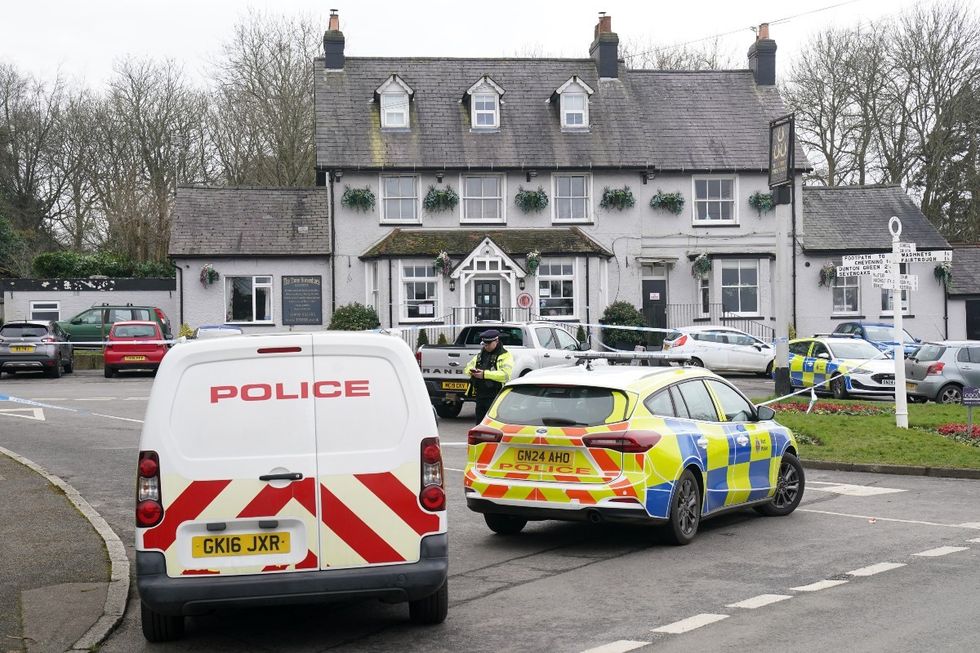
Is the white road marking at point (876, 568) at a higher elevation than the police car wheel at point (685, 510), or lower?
lower

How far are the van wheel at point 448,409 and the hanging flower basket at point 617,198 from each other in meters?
19.2

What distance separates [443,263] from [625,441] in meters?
29.6

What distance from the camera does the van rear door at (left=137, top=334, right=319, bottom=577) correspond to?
23.2ft

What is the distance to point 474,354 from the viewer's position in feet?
70.5

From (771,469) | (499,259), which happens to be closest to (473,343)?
(771,469)

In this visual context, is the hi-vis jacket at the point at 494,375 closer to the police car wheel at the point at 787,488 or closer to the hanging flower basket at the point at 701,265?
the police car wheel at the point at 787,488

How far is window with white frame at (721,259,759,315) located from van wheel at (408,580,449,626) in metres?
35.2

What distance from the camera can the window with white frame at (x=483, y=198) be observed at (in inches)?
1620

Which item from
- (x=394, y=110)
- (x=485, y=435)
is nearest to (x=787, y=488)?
(x=485, y=435)

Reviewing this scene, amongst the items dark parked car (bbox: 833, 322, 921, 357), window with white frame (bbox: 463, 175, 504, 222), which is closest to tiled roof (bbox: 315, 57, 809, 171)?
window with white frame (bbox: 463, 175, 504, 222)

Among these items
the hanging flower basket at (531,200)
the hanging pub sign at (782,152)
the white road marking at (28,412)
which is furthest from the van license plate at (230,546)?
the hanging flower basket at (531,200)

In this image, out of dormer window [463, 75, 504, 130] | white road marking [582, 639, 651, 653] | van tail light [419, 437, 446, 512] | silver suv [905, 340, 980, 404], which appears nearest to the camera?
white road marking [582, 639, 651, 653]

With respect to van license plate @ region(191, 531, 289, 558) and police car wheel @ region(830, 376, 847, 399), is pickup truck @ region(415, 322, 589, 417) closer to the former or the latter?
police car wheel @ region(830, 376, 847, 399)

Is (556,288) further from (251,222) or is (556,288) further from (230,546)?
(230,546)
